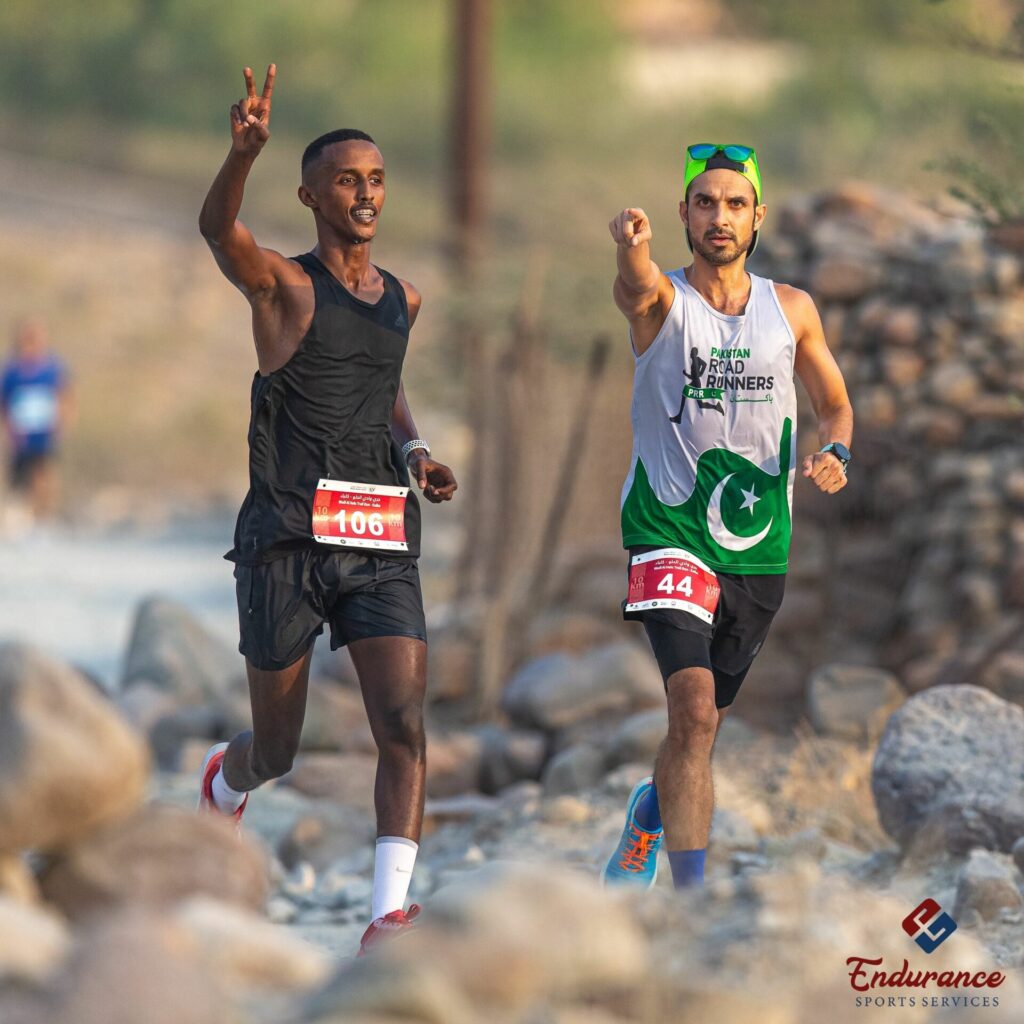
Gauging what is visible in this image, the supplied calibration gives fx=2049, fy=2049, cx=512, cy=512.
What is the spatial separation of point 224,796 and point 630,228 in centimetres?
216

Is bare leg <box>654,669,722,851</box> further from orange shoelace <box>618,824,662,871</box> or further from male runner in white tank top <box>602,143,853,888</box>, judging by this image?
orange shoelace <box>618,824,662,871</box>

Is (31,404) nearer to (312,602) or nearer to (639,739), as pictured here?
(639,739)

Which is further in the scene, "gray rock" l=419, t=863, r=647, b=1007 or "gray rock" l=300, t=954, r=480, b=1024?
"gray rock" l=419, t=863, r=647, b=1007

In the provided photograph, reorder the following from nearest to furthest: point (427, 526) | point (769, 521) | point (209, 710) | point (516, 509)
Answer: point (769, 521) → point (209, 710) → point (516, 509) → point (427, 526)

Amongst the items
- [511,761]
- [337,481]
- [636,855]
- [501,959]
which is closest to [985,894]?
[636,855]

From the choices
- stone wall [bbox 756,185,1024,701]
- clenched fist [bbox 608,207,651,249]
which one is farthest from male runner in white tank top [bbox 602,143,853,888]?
stone wall [bbox 756,185,1024,701]

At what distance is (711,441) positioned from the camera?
5.64 metres

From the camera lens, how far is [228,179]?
17.3ft

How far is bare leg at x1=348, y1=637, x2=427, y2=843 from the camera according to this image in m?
5.54

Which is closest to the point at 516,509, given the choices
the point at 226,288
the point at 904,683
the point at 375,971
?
the point at 904,683

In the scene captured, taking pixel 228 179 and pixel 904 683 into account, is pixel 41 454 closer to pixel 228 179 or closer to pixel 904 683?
pixel 904 683

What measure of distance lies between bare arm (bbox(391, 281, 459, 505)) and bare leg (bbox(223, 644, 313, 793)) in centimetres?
57

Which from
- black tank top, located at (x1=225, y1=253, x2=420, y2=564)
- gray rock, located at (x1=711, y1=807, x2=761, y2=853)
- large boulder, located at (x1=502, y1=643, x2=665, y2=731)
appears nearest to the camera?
black tank top, located at (x1=225, y1=253, x2=420, y2=564)

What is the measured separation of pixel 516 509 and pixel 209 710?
2.05m
